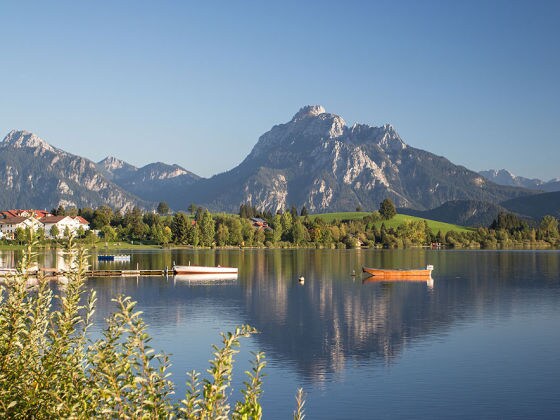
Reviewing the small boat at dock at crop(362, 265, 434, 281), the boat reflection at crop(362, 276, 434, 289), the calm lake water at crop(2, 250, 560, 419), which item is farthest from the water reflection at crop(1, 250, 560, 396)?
the small boat at dock at crop(362, 265, 434, 281)

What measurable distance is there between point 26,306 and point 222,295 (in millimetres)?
92528

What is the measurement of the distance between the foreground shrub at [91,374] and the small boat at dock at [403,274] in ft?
428

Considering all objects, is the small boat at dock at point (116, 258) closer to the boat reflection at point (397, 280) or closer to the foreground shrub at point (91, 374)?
the boat reflection at point (397, 280)

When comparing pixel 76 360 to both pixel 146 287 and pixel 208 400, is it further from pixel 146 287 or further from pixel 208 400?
pixel 146 287

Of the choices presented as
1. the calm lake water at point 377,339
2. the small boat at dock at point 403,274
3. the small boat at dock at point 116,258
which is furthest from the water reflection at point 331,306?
the small boat at dock at point 116,258

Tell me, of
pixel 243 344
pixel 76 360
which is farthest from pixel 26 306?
pixel 243 344

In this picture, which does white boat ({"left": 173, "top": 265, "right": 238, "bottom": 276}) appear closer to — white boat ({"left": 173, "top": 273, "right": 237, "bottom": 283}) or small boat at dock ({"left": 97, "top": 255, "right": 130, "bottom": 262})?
white boat ({"left": 173, "top": 273, "right": 237, "bottom": 283})

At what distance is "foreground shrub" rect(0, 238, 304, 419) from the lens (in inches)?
512

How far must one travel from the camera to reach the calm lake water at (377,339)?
1791 inches

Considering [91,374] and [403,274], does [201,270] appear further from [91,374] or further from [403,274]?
[91,374]

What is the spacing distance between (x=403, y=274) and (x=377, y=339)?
79.0 meters

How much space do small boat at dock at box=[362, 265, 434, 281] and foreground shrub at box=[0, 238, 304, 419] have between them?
13041 centimetres

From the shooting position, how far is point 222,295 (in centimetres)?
10862

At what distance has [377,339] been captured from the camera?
226 ft
